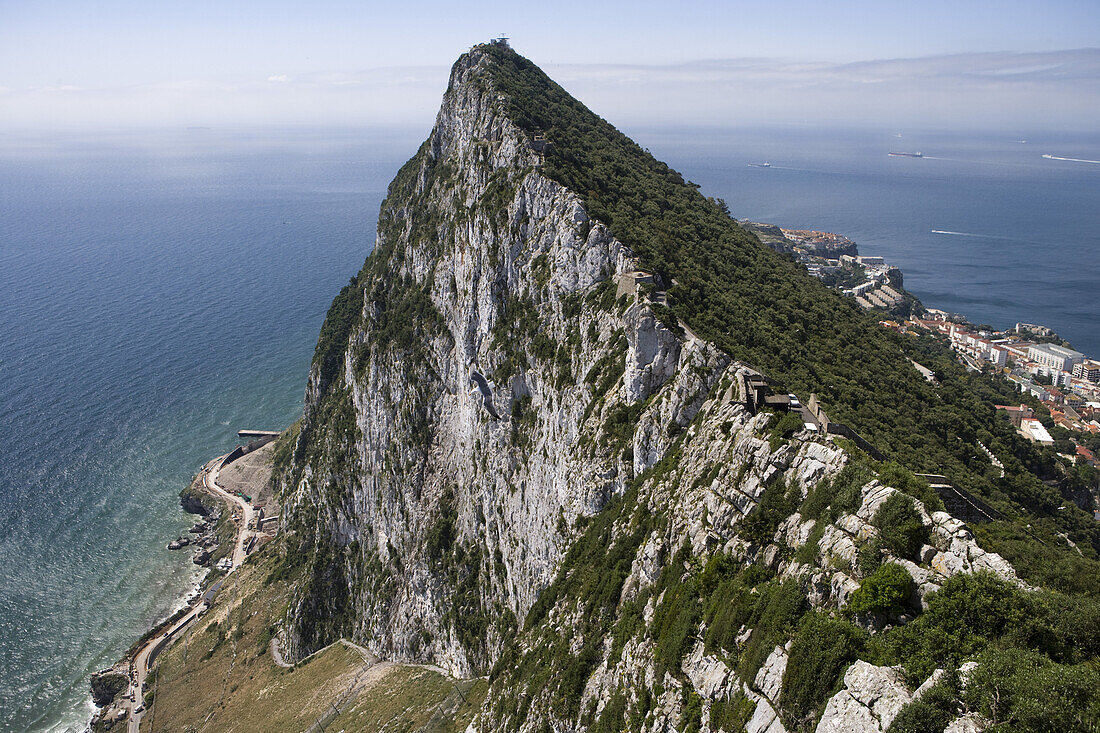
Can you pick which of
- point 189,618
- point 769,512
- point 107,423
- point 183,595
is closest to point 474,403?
point 769,512

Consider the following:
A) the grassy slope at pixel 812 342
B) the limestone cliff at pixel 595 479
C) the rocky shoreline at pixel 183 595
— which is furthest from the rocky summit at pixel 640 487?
the rocky shoreline at pixel 183 595

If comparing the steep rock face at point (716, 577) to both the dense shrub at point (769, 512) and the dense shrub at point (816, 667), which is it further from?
the dense shrub at point (816, 667)

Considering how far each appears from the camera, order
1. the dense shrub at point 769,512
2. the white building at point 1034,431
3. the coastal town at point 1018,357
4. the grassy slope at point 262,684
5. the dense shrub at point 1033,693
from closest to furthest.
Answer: the dense shrub at point 1033,693
the dense shrub at point 769,512
the grassy slope at point 262,684
the white building at point 1034,431
the coastal town at point 1018,357

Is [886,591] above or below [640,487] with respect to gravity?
above

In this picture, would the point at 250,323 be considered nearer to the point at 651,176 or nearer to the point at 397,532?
the point at 397,532

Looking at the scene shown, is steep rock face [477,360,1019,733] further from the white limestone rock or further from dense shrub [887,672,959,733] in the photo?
dense shrub [887,672,959,733]

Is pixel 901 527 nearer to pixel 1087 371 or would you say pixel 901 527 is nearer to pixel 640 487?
pixel 640 487

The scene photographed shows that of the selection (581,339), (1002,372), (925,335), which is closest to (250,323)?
(581,339)
